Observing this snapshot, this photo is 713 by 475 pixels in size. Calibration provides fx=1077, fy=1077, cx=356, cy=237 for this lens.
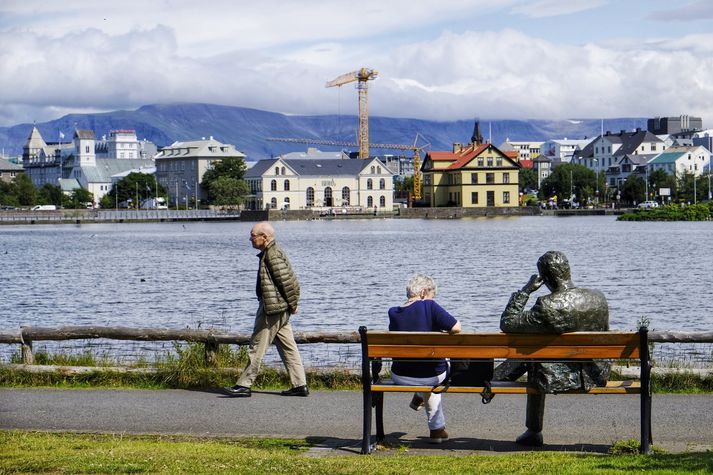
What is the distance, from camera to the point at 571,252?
65000mm

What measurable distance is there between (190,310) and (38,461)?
83.8 feet

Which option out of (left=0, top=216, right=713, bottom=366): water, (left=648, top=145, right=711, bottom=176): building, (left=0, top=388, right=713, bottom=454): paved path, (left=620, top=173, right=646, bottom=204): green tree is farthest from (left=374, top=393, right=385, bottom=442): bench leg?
(left=648, top=145, right=711, bottom=176): building

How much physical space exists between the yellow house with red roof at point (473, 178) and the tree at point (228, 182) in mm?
30552

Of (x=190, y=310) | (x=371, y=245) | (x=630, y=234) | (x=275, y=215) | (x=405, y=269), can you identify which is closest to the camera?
(x=190, y=310)

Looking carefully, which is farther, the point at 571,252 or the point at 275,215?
the point at 275,215

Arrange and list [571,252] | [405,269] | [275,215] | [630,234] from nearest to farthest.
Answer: [405,269]
[571,252]
[630,234]
[275,215]

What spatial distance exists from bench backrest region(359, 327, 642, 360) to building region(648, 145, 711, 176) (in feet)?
594

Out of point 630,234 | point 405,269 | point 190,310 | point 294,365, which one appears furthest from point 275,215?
point 294,365

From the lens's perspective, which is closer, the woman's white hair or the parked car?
the woman's white hair

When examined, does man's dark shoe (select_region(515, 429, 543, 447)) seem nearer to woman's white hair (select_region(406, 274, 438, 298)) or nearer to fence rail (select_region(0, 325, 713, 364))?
woman's white hair (select_region(406, 274, 438, 298))

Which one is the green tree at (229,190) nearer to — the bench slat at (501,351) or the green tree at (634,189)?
the green tree at (634,189)

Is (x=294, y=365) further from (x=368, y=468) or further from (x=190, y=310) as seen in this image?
(x=190, y=310)

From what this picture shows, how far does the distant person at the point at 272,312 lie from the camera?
11703 mm

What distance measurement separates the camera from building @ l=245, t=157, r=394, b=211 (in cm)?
16300
